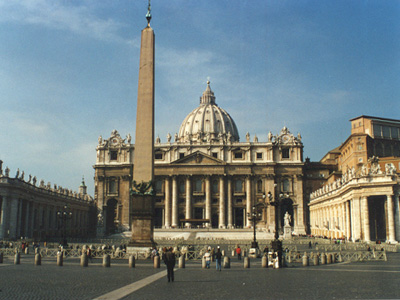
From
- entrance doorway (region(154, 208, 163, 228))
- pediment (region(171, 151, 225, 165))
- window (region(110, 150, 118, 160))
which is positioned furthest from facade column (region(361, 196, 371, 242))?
window (region(110, 150, 118, 160))

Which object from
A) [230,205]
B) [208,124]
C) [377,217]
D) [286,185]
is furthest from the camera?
[208,124]

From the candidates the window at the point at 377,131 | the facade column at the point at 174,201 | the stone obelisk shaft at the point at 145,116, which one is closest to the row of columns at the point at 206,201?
the facade column at the point at 174,201

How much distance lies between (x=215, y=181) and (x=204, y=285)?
2594 inches

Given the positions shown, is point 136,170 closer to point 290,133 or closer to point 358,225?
point 358,225

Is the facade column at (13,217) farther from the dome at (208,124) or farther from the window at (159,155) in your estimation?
the dome at (208,124)

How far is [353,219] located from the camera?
45594mm

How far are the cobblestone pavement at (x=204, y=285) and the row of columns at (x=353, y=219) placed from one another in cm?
2442

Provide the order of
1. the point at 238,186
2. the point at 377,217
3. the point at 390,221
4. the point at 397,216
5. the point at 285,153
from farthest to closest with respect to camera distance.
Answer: the point at 285,153
the point at 238,186
the point at 377,217
the point at 397,216
the point at 390,221

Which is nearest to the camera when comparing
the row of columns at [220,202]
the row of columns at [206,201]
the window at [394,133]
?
the window at [394,133]

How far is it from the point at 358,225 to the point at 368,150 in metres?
22.7

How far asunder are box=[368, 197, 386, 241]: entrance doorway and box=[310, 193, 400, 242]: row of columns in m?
2.16

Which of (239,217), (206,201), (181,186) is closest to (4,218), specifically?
(181,186)

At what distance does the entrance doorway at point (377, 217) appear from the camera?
46531 mm

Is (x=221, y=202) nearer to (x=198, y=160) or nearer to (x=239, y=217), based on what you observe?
(x=239, y=217)
